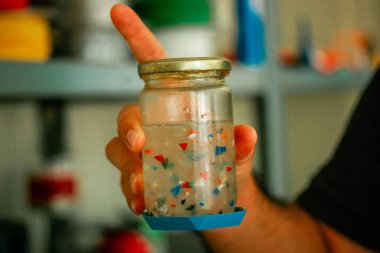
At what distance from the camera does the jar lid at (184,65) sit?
75 cm

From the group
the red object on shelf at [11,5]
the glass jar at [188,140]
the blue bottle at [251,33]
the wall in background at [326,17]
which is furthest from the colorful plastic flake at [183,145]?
the wall in background at [326,17]

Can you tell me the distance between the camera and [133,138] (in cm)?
81

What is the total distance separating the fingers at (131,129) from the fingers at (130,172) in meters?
0.04

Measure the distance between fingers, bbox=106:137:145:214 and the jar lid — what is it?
0.57 feet

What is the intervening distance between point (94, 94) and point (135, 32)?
533 mm

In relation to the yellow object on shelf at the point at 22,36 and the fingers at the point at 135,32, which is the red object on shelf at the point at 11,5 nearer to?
the yellow object on shelf at the point at 22,36

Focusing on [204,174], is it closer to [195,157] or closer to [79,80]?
[195,157]

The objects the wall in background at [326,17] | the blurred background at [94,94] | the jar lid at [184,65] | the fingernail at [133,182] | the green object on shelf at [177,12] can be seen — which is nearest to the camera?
the jar lid at [184,65]

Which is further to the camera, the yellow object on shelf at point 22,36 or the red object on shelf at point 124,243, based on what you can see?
the red object on shelf at point 124,243

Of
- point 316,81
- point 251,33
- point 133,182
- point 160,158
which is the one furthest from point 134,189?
point 316,81

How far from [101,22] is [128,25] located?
621mm

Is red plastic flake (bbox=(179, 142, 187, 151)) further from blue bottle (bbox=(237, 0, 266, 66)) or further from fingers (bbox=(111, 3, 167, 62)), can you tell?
blue bottle (bbox=(237, 0, 266, 66))

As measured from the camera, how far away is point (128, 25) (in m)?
0.93

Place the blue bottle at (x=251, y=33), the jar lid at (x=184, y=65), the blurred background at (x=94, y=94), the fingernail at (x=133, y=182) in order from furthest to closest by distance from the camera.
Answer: the blue bottle at (x=251, y=33) < the blurred background at (x=94, y=94) < the fingernail at (x=133, y=182) < the jar lid at (x=184, y=65)
